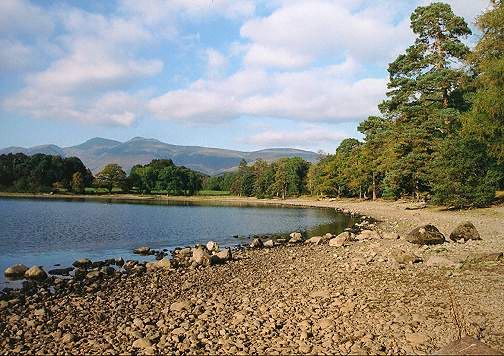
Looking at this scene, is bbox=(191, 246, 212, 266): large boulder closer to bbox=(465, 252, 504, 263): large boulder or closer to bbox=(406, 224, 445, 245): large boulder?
bbox=(406, 224, 445, 245): large boulder

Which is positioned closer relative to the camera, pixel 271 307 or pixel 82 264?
pixel 271 307

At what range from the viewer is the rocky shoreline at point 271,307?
985cm

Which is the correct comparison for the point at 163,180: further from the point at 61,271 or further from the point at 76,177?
the point at 61,271

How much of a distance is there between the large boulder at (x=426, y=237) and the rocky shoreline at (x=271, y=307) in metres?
2.09

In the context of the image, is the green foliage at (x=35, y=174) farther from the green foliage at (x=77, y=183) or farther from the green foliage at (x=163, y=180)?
the green foliage at (x=163, y=180)

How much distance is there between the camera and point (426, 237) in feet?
79.2

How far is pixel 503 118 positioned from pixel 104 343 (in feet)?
81.7

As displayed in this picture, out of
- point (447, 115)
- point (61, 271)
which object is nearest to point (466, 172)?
point (447, 115)

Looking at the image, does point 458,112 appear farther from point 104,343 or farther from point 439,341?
point 104,343

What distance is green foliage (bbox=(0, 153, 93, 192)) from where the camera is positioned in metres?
134

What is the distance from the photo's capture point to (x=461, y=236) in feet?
77.4

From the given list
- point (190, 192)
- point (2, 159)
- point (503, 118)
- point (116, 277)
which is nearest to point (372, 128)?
point (503, 118)

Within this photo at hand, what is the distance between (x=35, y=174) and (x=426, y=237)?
13699 centimetres

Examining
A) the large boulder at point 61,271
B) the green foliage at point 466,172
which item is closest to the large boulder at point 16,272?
the large boulder at point 61,271
